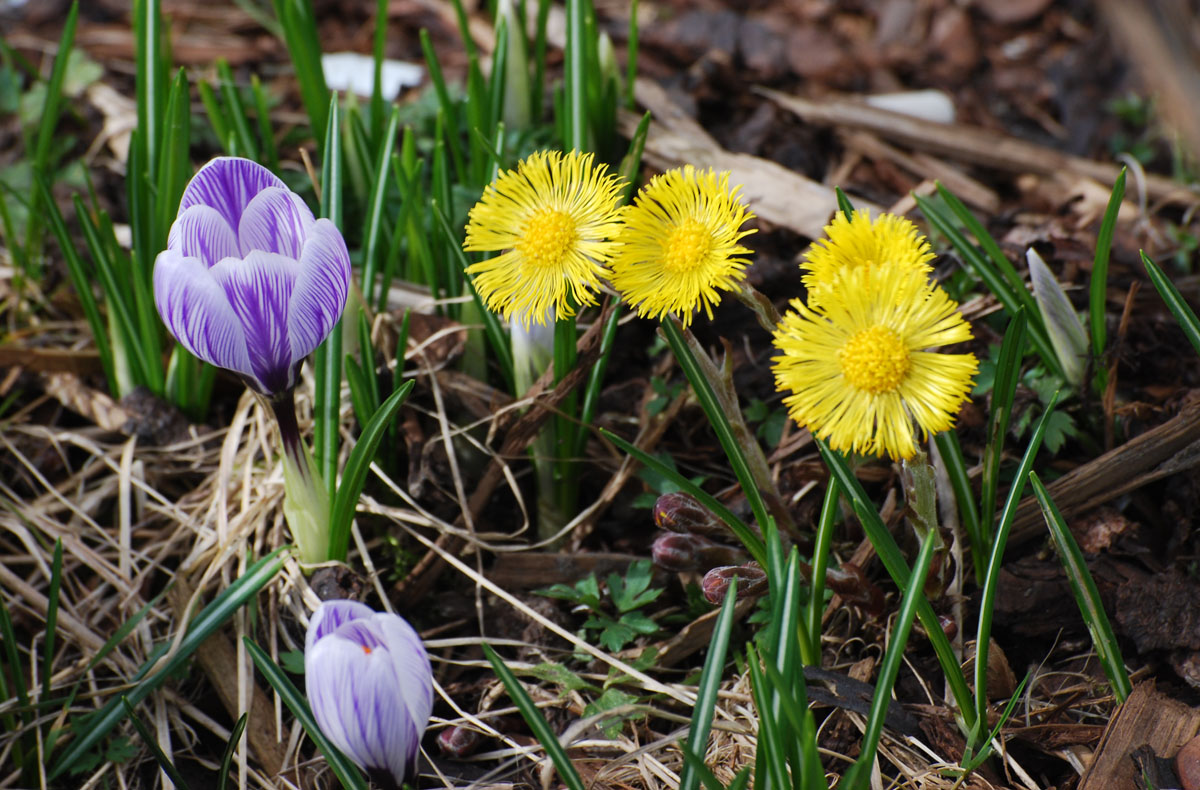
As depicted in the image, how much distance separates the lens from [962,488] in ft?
4.43

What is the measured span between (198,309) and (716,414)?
69 centimetres

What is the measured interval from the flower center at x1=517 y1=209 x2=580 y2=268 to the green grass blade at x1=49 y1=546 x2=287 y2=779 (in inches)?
24.0

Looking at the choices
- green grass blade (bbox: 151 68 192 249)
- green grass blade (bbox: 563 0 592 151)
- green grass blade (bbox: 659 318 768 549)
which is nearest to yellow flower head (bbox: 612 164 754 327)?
green grass blade (bbox: 659 318 768 549)

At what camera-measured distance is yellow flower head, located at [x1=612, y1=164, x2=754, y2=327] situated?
1.14 metres

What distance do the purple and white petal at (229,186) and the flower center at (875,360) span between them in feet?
2.50

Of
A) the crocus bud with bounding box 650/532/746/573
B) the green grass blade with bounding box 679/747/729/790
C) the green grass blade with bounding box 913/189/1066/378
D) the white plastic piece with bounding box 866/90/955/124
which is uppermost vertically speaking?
the white plastic piece with bounding box 866/90/955/124

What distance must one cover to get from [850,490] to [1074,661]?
21.6 inches

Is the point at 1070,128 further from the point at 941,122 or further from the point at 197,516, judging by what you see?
the point at 197,516

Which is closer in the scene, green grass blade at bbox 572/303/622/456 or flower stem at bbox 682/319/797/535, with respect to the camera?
flower stem at bbox 682/319/797/535

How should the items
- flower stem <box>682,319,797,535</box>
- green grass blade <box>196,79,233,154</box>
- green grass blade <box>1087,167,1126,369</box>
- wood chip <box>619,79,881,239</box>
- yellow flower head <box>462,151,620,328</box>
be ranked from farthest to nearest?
wood chip <box>619,79,881,239</box> → green grass blade <box>196,79,233,154</box> → green grass blade <box>1087,167,1126,369</box> → flower stem <box>682,319,797,535</box> → yellow flower head <box>462,151,620,328</box>

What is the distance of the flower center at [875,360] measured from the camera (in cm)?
104

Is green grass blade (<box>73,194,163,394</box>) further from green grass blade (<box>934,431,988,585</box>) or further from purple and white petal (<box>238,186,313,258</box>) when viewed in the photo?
green grass blade (<box>934,431,988,585</box>)

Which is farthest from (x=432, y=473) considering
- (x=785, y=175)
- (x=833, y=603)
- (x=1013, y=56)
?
(x=1013, y=56)

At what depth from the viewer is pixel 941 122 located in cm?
248
